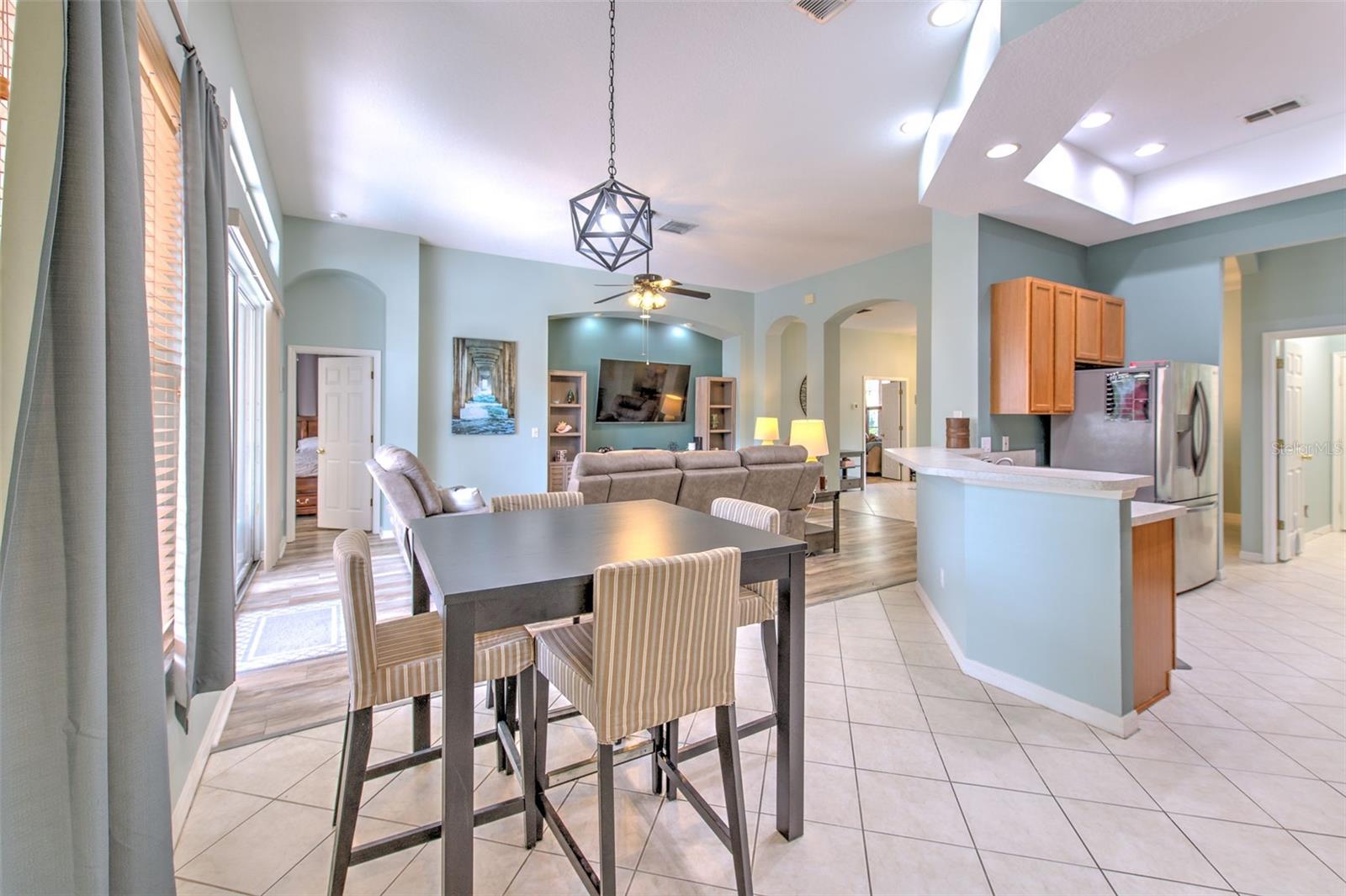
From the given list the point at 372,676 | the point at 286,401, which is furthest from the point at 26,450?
the point at 286,401

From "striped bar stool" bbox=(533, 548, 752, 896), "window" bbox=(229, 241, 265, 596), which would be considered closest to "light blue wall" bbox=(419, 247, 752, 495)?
"window" bbox=(229, 241, 265, 596)

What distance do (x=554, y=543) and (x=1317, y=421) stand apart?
7808mm

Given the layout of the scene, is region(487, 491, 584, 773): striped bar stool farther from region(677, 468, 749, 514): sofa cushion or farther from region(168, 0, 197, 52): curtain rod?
region(677, 468, 749, 514): sofa cushion

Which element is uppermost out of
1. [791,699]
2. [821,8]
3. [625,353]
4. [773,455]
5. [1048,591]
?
[821,8]

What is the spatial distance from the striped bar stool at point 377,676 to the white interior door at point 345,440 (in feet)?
16.6

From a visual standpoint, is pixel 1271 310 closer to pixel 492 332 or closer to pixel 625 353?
pixel 625 353

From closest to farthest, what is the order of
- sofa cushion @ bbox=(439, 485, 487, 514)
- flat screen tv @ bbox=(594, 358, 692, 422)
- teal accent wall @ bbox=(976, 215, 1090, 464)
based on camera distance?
1. sofa cushion @ bbox=(439, 485, 487, 514)
2. teal accent wall @ bbox=(976, 215, 1090, 464)
3. flat screen tv @ bbox=(594, 358, 692, 422)

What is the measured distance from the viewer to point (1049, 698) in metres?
2.46

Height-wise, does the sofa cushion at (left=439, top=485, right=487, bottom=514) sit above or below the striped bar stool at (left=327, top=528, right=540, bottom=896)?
above

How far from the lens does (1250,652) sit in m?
3.02

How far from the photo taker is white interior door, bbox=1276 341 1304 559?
476 centimetres

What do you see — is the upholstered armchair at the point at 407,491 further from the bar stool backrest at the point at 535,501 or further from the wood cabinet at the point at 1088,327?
the wood cabinet at the point at 1088,327

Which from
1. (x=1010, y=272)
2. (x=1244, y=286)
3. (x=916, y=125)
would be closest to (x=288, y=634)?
(x=916, y=125)

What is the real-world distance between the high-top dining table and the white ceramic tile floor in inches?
7.2
